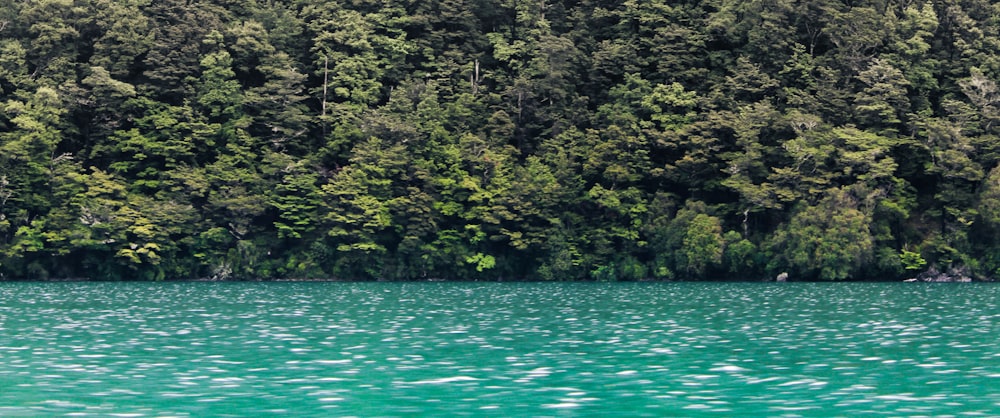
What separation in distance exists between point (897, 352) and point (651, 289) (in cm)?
3412

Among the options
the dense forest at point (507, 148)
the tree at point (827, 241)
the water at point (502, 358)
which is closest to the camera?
the water at point (502, 358)

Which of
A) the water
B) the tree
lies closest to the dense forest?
the tree

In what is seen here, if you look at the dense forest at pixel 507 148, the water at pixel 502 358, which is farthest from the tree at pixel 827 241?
the water at pixel 502 358

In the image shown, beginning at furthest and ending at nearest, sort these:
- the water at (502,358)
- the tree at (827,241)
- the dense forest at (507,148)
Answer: the dense forest at (507,148) → the tree at (827,241) → the water at (502,358)

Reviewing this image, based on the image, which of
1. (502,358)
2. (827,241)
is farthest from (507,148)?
(502,358)

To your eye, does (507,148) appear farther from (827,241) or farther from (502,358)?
(502,358)

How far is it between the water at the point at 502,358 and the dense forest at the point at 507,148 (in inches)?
1074

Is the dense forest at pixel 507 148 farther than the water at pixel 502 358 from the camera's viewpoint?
Yes

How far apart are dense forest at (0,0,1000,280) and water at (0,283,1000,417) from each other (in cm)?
2727

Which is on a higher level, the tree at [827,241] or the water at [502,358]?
the tree at [827,241]

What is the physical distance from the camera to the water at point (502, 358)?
19.2 m

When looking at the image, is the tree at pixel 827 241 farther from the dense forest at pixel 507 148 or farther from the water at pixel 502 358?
the water at pixel 502 358

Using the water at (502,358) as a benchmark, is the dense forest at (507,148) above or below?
above

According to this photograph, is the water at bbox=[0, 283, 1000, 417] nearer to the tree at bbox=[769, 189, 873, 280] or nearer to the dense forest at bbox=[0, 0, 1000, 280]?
the tree at bbox=[769, 189, 873, 280]
